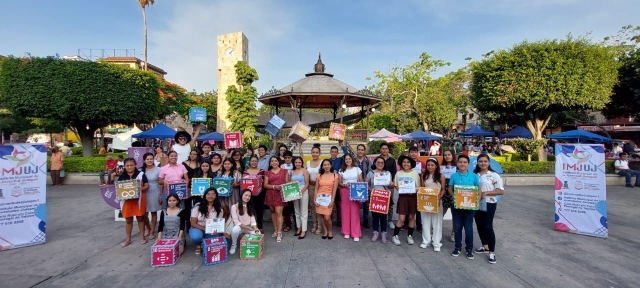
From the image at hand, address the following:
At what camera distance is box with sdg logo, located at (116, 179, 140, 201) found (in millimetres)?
4805

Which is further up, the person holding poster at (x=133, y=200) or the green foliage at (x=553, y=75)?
the green foliage at (x=553, y=75)

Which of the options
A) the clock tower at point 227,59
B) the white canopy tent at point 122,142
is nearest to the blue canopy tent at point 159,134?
the white canopy tent at point 122,142

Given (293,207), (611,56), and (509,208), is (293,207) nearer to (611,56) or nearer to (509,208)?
A: (509,208)

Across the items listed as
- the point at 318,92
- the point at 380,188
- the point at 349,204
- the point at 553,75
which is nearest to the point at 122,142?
the point at 318,92

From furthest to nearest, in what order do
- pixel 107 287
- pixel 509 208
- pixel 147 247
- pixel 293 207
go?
pixel 509 208 < pixel 293 207 < pixel 147 247 < pixel 107 287

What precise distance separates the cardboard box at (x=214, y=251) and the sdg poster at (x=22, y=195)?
3529mm

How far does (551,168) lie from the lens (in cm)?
1305

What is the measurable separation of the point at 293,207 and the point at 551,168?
12.8 meters

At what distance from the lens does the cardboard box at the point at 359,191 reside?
17.0ft

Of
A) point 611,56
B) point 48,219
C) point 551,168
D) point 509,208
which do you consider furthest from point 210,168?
point 611,56

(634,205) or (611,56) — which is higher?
(611,56)

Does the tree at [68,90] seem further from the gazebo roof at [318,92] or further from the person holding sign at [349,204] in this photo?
the person holding sign at [349,204]

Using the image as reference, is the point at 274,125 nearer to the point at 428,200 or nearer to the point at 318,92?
the point at 428,200

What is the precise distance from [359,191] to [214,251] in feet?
8.22
